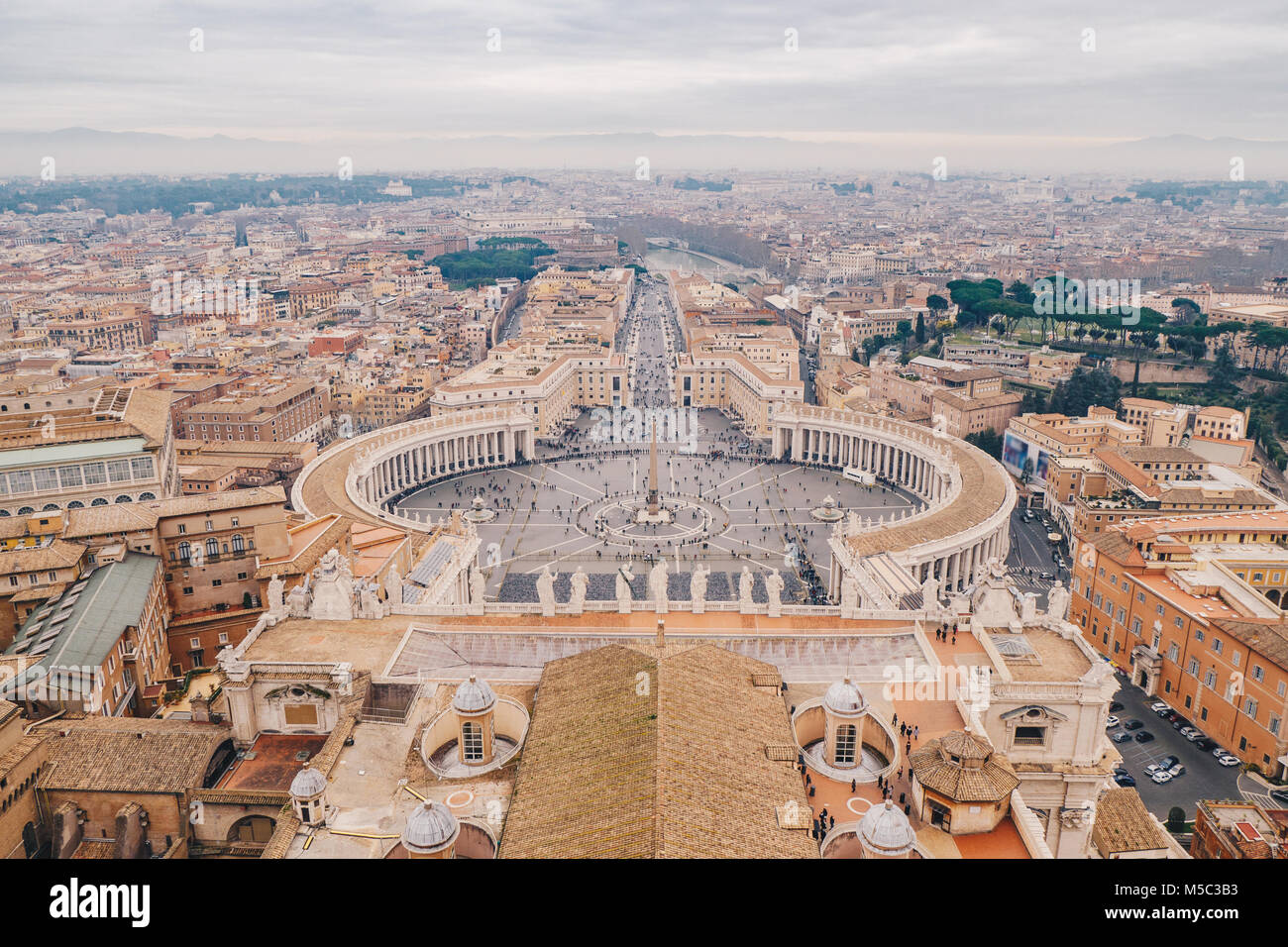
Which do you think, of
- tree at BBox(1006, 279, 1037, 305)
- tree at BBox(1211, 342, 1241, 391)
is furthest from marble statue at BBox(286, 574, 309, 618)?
tree at BBox(1006, 279, 1037, 305)

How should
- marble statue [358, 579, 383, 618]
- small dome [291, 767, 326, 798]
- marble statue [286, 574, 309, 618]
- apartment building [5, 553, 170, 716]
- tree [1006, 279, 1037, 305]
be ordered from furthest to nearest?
tree [1006, 279, 1037, 305] → marble statue [358, 579, 383, 618] → marble statue [286, 574, 309, 618] → apartment building [5, 553, 170, 716] → small dome [291, 767, 326, 798]

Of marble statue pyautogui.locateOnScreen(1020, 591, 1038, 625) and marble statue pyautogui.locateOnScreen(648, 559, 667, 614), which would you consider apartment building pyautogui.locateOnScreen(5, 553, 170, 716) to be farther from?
marble statue pyautogui.locateOnScreen(1020, 591, 1038, 625)

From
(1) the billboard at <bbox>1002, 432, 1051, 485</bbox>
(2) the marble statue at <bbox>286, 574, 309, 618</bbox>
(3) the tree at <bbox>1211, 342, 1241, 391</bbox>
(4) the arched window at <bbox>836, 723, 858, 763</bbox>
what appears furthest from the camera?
(3) the tree at <bbox>1211, 342, 1241, 391</bbox>

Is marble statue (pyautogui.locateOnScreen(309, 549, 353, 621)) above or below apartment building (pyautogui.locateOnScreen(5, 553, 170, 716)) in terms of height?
above

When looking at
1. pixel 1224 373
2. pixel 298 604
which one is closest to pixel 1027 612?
pixel 298 604

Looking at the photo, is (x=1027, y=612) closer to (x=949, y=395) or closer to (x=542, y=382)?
(x=949, y=395)

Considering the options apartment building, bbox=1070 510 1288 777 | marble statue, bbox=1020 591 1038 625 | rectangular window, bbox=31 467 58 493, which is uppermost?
rectangular window, bbox=31 467 58 493
